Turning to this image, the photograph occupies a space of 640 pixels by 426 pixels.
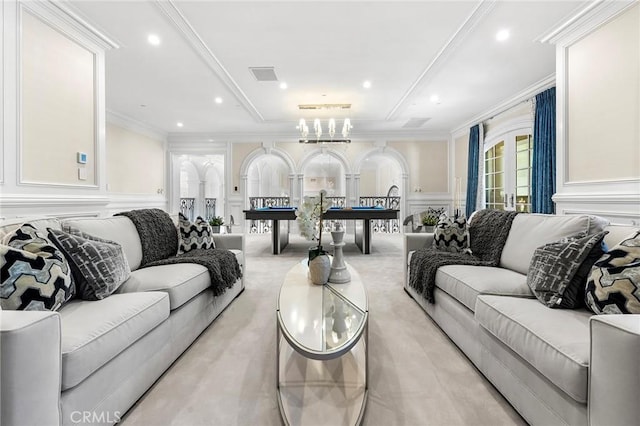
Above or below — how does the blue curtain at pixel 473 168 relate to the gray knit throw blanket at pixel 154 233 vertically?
above

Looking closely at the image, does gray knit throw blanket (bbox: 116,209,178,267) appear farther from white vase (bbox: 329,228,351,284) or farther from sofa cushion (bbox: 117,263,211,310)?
white vase (bbox: 329,228,351,284)

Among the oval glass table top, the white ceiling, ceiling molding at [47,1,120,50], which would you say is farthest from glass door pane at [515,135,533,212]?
ceiling molding at [47,1,120,50]

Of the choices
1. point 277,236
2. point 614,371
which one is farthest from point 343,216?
point 614,371

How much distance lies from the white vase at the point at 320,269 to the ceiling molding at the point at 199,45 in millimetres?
2677

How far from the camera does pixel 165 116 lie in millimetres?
6406

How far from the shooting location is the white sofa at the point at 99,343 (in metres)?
0.93

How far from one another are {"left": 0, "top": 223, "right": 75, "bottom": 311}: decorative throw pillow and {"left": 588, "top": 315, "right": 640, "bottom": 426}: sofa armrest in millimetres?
2136

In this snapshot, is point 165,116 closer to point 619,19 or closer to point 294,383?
point 294,383

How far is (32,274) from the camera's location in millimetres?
1335

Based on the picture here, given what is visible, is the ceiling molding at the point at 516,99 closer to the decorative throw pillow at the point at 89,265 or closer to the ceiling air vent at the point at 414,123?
the ceiling air vent at the point at 414,123

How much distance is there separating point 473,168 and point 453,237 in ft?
14.3

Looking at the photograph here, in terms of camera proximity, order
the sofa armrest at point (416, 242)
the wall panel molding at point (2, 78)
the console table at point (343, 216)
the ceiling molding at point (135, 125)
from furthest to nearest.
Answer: the ceiling molding at point (135, 125) → the console table at point (343, 216) → the sofa armrest at point (416, 242) → the wall panel molding at point (2, 78)

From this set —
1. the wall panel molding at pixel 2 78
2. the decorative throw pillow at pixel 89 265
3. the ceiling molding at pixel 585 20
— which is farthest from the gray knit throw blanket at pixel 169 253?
the ceiling molding at pixel 585 20

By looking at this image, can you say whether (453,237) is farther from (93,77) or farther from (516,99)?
(93,77)
